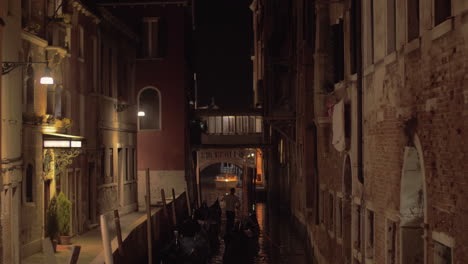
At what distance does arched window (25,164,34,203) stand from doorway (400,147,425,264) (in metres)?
8.51

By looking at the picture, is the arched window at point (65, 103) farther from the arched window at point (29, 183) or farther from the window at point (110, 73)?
the window at point (110, 73)

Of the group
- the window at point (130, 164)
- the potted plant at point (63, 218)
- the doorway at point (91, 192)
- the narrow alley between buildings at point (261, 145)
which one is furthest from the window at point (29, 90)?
the window at point (130, 164)

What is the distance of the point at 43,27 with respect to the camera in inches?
560

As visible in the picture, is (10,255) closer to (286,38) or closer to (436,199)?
(436,199)

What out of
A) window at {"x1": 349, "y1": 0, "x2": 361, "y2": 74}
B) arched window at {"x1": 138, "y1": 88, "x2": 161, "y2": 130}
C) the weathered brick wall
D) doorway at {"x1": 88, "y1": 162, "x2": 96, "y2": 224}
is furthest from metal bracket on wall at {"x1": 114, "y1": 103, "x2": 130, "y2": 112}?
the weathered brick wall

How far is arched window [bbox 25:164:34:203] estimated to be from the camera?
13633 millimetres

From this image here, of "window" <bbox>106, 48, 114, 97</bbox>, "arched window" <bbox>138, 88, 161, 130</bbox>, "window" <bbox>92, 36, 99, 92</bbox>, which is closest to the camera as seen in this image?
"window" <bbox>92, 36, 99, 92</bbox>

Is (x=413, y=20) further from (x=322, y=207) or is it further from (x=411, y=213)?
(x=322, y=207)

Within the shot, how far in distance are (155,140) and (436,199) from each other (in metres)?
21.3

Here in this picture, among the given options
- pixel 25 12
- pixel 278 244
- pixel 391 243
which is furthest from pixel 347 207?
pixel 278 244

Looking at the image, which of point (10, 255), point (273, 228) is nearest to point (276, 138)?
point (273, 228)

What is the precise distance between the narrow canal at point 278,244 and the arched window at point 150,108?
5.60 meters

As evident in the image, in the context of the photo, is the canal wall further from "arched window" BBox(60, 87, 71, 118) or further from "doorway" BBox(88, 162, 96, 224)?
"arched window" BBox(60, 87, 71, 118)

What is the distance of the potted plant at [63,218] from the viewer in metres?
14.5
